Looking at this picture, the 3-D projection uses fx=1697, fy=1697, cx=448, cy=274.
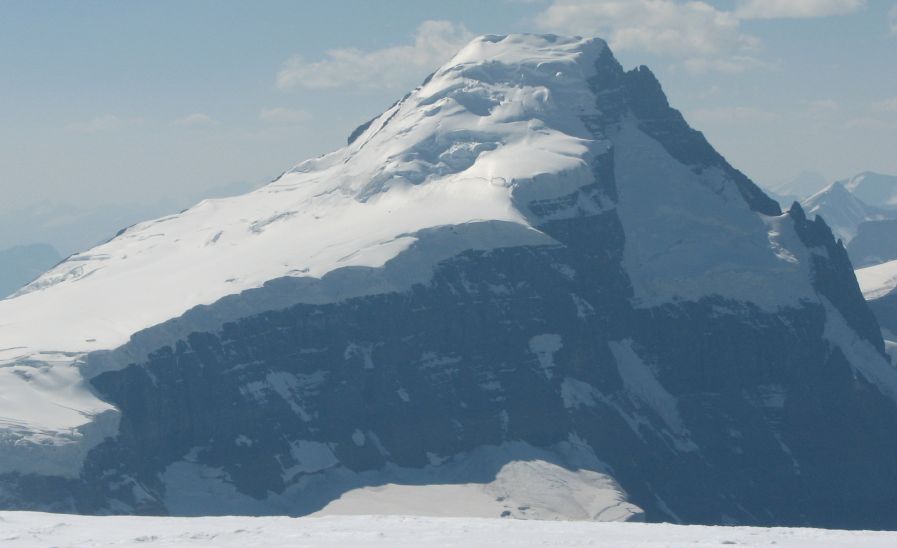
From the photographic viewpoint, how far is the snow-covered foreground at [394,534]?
117875 millimetres

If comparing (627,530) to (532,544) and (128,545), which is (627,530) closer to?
(532,544)

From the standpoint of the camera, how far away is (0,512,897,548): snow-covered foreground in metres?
118

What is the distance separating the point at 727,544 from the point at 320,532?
29060 millimetres

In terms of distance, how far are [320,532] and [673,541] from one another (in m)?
25.3

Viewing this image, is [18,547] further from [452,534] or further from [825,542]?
[825,542]

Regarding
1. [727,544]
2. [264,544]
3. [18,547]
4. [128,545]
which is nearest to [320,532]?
[264,544]

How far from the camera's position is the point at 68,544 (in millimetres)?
118500

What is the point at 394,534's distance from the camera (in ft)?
399

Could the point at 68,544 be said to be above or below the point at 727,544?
above

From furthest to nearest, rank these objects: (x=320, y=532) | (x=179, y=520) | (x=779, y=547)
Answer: (x=179, y=520) < (x=320, y=532) < (x=779, y=547)

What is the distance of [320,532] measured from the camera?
12244cm

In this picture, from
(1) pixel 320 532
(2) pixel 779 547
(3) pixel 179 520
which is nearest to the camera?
(2) pixel 779 547

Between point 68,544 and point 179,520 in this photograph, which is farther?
point 179,520

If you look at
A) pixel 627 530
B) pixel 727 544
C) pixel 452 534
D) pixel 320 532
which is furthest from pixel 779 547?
pixel 320 532
